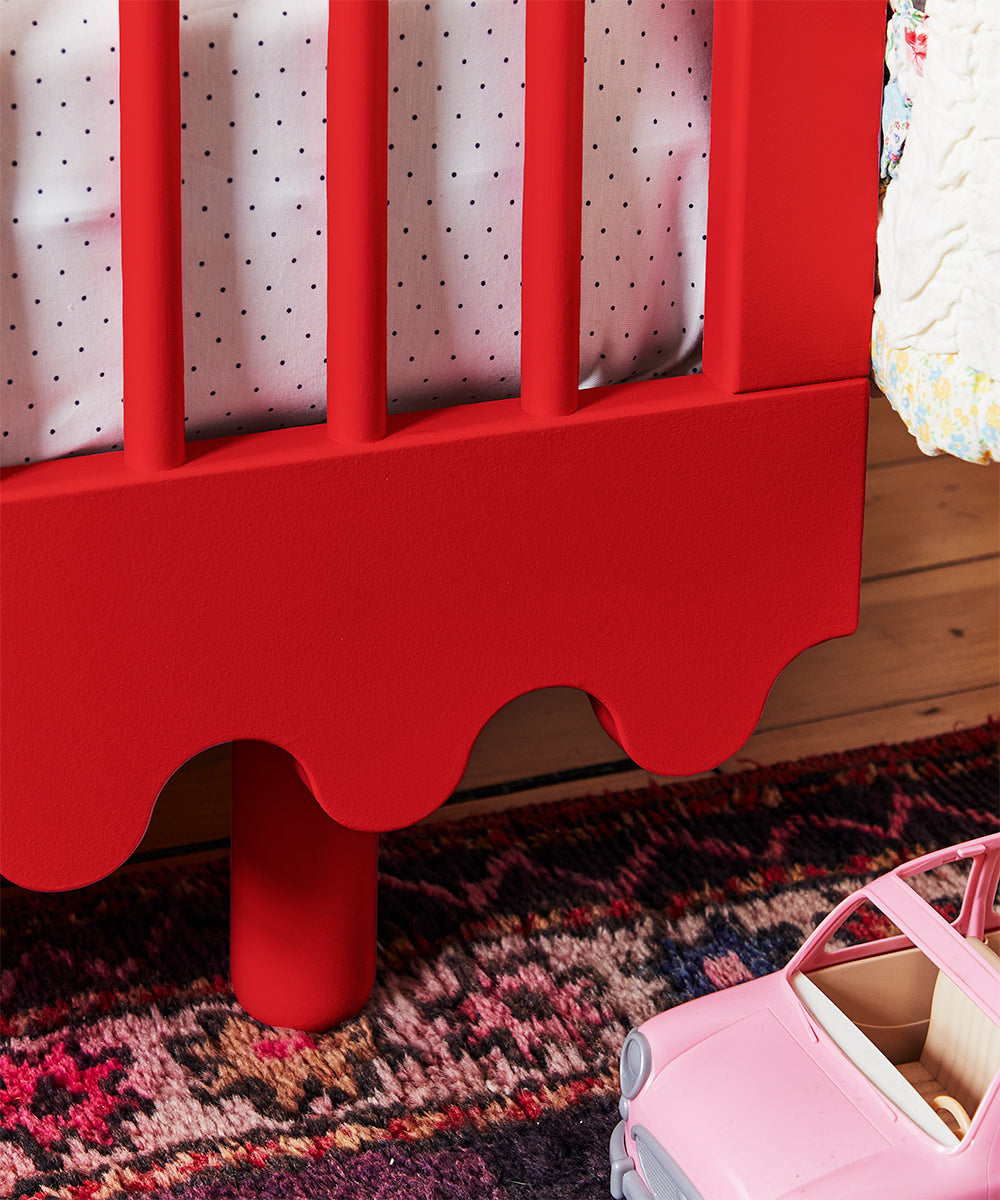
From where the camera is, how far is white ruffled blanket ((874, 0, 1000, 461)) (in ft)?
2.59

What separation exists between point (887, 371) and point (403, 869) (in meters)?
0.67

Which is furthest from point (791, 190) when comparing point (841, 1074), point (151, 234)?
point (841, 1074)

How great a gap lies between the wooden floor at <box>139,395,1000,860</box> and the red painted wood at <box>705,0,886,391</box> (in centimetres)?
63

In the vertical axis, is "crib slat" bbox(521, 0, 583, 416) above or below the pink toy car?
above

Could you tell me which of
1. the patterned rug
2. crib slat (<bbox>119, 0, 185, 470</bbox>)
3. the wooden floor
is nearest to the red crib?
crib slat (<bbox>119, 0, 185, 470</bbox>)

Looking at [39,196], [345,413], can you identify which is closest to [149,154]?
[39,196]

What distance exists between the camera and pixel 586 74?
2.72 ft

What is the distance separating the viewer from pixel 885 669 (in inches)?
63.0

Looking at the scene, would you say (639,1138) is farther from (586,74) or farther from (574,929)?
(586,74)

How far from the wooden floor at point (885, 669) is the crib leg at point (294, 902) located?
1.04ft

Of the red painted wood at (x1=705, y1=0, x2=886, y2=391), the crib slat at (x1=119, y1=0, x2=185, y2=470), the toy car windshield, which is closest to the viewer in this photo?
the crib slat at (x1=119, y1=0, x2=185, y2=470)

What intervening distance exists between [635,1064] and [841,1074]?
137mm

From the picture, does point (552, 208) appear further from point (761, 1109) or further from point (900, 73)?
point (761, 1109)

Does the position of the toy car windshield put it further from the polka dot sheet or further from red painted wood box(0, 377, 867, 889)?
the polka dot sheet
